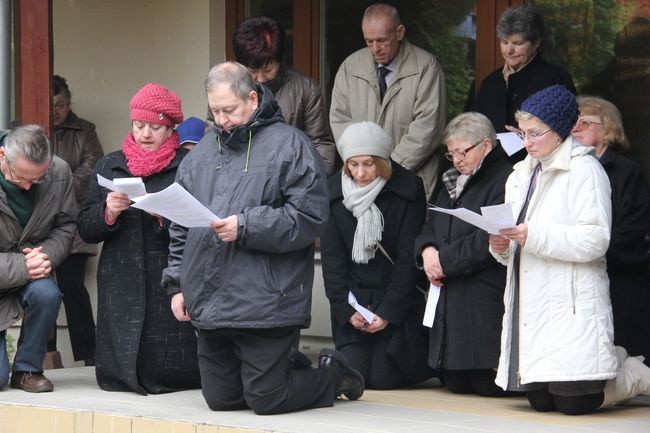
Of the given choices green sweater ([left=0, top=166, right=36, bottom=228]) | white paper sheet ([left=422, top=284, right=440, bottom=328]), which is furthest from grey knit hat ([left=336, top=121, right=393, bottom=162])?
green sweater ([left=0, top=166, right=36, bottom=228])

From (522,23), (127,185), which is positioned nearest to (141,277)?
(127,185)

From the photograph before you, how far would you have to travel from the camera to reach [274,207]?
6105 millimetres

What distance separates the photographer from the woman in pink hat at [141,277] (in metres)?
7.00

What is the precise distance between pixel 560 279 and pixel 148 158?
226cm

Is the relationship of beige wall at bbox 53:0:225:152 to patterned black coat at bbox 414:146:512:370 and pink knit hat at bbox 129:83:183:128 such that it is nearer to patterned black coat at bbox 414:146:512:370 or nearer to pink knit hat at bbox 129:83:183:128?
pink knit hat at bbox 129:83:183:128

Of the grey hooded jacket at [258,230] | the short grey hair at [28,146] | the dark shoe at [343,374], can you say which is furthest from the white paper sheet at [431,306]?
the short grey hair at [28,146]

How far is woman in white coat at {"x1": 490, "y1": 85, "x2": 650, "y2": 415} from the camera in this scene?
595 cm

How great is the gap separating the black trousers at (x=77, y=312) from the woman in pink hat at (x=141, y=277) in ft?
7.43

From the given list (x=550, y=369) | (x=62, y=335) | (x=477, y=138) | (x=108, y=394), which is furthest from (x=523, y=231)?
(x=62, y=335)

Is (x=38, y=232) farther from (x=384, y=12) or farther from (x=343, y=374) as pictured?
(x=384, y=12)

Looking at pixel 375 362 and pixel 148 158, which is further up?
pixel 148 158

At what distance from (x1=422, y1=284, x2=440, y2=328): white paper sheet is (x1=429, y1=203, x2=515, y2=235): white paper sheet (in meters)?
1.18

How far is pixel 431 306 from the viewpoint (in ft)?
23.2

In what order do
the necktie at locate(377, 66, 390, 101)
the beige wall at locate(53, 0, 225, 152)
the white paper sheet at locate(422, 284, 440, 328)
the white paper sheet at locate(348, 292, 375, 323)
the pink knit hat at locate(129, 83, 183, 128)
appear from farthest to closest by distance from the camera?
the beige wall at locate(53, 0, 225, 152), the necktie at locate(377, 66, 390, 101), the white paper sheet at locate(348, 292, 375, 323), the white paper sheet at locate(422, 284, 440, 328), the pink knit hat at locate(129, 83, 183, 128)
